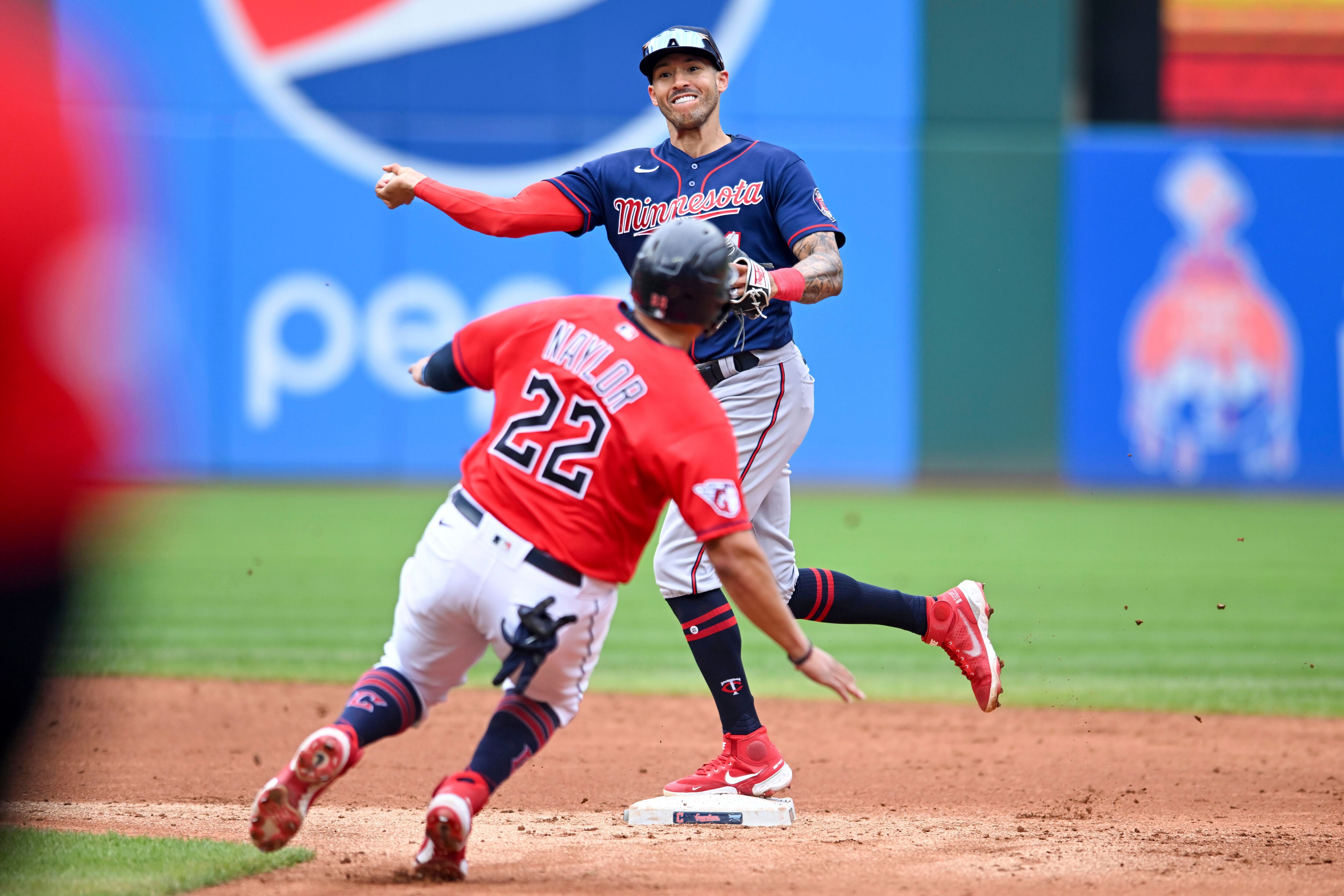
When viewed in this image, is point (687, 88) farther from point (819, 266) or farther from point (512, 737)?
point (512, 737)

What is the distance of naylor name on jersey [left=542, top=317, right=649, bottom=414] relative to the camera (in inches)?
125

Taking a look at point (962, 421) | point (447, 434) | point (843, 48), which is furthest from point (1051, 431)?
point (447, 434)

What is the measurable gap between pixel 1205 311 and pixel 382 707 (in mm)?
14705

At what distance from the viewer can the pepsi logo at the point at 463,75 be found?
15.9 metres

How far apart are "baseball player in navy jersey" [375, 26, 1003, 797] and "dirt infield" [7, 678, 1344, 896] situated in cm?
44

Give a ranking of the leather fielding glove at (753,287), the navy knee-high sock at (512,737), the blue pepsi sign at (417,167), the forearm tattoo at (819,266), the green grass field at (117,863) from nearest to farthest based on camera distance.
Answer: the green grass field at (117,863) < the navy knee-high sock at (512,737) < the leather fielding glove at (753,287) < the forearm tattoo at (819,266) < the blue pepsi sign at (417,167)

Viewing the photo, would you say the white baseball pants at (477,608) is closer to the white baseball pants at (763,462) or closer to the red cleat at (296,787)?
the red cleat at (296,787)

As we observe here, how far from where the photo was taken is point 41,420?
167 cm

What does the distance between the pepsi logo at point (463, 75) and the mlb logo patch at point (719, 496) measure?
42.8 feet

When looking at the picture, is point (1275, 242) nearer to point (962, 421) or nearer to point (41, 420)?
point (962, 421)

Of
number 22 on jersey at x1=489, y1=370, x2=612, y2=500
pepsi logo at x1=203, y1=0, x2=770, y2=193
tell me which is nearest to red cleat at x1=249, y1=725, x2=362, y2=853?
number 22 on jersey at x1=489, y1=370, x2=612, y2=500

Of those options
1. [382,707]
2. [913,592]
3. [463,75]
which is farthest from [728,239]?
[463,75]

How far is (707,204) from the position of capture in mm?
4316

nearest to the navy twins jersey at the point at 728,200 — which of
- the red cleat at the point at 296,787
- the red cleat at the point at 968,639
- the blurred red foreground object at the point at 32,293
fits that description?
the red cleat at the point at 968,639
